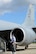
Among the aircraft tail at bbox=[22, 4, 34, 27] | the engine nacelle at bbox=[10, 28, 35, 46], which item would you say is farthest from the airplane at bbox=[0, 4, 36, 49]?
the aircraft tail at bbox=[22, 4, 34, 27]

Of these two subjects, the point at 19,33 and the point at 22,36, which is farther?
the point at 19,33

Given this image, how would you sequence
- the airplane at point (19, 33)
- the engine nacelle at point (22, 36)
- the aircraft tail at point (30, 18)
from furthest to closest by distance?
the aircraft tail at point (30, 18) < the airplane at point (19, 33) < the engine nacelle at point (22, 36)

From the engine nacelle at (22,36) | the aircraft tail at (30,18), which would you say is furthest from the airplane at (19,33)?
the aircraft tail at (30,18)

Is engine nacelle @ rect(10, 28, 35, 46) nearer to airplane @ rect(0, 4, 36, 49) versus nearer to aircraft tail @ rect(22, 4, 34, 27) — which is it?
airplane @ rect(0, 4, 36, 49)

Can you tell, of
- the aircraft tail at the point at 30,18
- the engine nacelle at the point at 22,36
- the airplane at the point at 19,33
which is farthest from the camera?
the aircraft tail at the point at 30,18

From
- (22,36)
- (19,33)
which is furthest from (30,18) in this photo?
(22,36)

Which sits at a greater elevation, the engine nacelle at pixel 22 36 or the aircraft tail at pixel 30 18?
the aircraft tail at pixel 30 18

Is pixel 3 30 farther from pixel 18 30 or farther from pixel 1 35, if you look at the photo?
pixel 18 30

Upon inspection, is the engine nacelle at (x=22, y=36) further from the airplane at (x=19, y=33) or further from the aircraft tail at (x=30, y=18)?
the aircraft tail at (x=30, y=18)

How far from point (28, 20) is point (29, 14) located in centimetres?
92

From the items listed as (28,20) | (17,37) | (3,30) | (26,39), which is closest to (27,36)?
(26,39)

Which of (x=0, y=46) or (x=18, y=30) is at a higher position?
(x=18, y=30)

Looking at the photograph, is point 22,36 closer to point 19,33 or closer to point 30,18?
point 19,33

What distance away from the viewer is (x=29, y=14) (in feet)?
67.4
